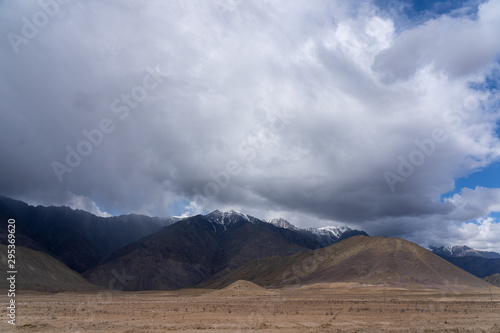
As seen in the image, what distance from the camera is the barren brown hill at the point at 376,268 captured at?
405 ft

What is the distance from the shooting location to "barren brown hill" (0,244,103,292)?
10950cm

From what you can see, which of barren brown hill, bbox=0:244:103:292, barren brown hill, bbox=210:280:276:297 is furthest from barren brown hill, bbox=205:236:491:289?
barren brown hill, bbox=0:244:103:292

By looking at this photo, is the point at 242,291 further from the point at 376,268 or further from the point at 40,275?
the point at 40,275

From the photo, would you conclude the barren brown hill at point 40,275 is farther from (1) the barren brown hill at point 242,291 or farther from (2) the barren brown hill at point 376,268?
(2) the barren brown hill at point 376,268

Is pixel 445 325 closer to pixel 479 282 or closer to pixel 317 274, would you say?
pixel 317 274

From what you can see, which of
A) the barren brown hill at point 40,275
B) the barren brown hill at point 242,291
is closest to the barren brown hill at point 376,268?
the barren brown hill at point 242,291

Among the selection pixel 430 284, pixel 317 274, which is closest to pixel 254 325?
pixel 430 284

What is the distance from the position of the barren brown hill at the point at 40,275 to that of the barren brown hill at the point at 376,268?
80.9m

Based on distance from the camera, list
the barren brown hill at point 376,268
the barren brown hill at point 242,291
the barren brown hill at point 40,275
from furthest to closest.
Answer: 1. the barren brown hill at point 376,268
2. the barren brown hill at point 40,275
3. the barren brown hill at point 242,291

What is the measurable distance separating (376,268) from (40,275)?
379 feet

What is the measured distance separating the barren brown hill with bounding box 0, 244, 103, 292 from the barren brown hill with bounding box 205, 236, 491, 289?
8087cm

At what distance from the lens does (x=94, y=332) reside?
24.2 m

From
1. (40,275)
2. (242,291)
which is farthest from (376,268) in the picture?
(40,275)

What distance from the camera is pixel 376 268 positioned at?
429ft
